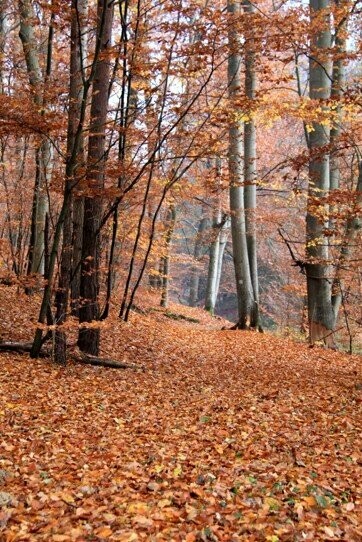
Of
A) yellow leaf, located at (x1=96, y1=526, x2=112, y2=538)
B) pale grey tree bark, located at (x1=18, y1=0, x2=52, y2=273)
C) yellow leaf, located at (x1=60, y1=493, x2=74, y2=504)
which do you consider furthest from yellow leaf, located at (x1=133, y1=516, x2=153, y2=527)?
pale grey tree bark, located at (x1=18, y1=0, x2=52, y2=273)

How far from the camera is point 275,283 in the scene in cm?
2719

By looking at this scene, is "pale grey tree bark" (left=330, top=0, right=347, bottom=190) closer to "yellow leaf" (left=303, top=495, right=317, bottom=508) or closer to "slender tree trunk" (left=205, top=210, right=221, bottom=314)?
"slender tree trunk" (left=205, top=210, right=221, bottom=314)

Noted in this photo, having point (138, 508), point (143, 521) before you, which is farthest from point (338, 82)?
point (143, 521)

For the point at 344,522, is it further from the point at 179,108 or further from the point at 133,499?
the point at 179,108

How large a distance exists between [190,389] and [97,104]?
15.0ft

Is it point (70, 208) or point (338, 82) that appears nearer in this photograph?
point (70, 208)

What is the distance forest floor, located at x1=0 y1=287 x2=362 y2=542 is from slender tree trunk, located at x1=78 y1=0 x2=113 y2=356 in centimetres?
68

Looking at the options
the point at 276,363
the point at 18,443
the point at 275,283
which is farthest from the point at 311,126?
the point at 275,283

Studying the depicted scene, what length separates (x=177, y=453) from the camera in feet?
15.4

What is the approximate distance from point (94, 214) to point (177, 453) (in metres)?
4.40

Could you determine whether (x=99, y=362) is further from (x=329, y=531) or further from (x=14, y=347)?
(x=329, y=531)

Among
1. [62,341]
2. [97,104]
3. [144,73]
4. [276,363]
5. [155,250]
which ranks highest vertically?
[144,73]

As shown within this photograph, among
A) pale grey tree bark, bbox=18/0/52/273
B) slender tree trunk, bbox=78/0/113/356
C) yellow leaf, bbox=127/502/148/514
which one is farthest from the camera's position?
pale grey tree bark, bbox=18/0/52/273

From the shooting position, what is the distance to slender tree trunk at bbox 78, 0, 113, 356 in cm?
763
